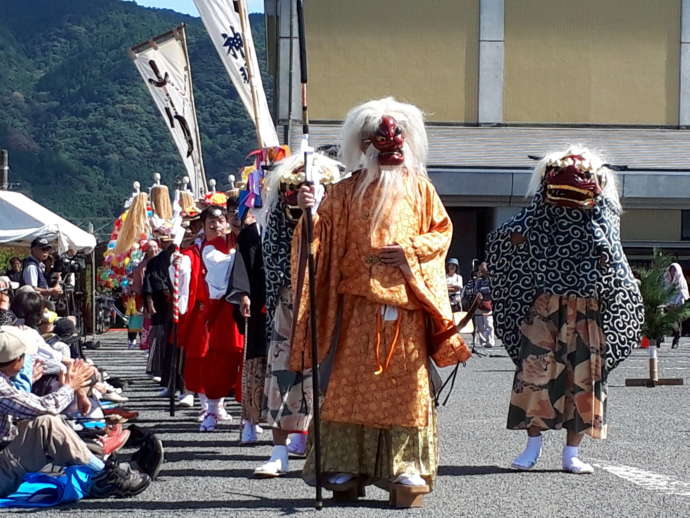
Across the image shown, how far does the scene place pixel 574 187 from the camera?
792 cm

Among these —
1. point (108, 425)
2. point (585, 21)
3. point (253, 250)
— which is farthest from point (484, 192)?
point (108, 425)

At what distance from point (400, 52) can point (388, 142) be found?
25.6 meters

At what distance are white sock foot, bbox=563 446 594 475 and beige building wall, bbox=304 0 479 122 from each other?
24.1 m

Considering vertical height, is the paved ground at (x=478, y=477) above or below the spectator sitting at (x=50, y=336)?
below

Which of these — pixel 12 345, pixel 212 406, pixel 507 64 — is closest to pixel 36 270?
pixel 212 406

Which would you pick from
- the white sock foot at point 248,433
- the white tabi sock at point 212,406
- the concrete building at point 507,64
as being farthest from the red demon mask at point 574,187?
the concrete building at point 507,64

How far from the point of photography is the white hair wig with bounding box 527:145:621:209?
799 cm

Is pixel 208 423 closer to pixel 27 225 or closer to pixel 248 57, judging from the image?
pixel 248 57

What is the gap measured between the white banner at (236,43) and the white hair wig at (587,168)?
3.45m

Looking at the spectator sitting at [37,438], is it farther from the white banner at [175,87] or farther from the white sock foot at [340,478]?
the white banner at [175,87]

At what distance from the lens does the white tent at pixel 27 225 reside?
56.6 feet

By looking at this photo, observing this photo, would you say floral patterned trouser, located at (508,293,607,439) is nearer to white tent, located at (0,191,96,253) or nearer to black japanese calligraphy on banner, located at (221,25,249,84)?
black japanese calligraphy on banner, located at (221,25,249,84)

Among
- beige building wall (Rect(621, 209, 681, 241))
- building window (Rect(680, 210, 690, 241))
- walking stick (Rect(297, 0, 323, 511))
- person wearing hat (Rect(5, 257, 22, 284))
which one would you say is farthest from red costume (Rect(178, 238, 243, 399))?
building window (Rect(680, 210, 690, 241))

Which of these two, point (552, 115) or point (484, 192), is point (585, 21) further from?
point (484, 192)
